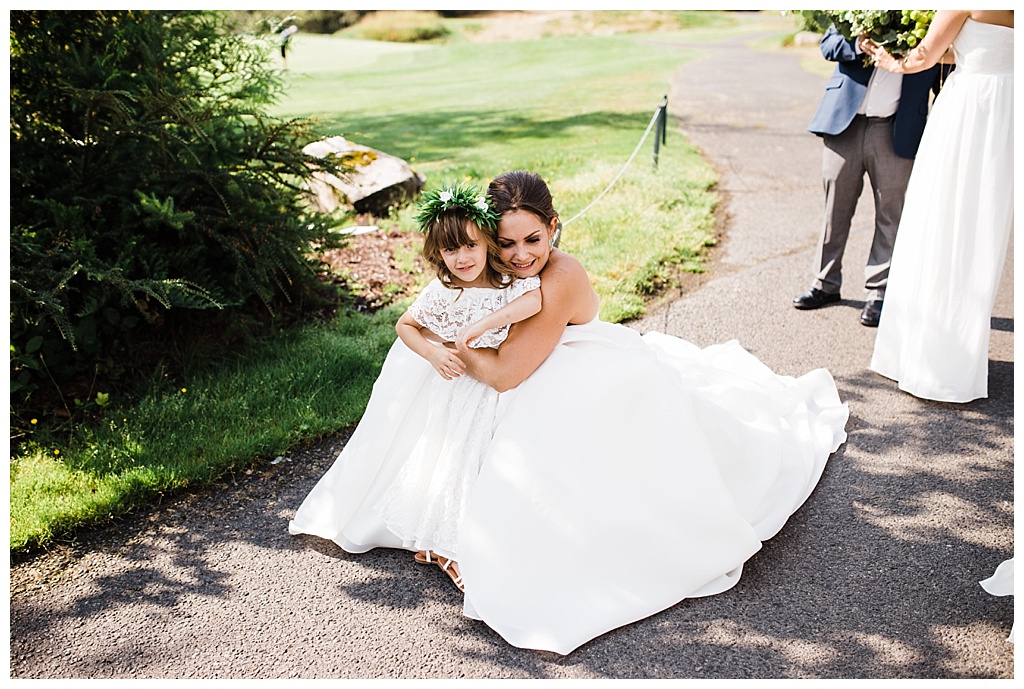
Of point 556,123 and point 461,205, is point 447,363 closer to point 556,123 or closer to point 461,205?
point 461,205

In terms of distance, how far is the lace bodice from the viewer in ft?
10.7

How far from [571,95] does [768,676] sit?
1596 centimetres

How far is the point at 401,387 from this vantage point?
362 cm

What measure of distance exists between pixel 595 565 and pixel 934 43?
11.1 feet

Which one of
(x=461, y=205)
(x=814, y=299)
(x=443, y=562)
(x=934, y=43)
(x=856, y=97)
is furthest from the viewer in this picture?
(x=814, y=299)

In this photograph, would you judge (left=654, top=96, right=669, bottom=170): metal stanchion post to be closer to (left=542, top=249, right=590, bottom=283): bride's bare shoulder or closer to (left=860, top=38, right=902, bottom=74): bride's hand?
(left=860, top=38, right=902, bottom=74): bride's hand

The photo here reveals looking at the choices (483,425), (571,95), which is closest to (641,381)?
(483,425)

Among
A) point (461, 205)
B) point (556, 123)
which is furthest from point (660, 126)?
point (461, 205)

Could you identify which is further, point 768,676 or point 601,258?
point 601,258

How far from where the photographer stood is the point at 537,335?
10.8 ft

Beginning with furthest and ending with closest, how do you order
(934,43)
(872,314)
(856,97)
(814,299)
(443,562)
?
(814,299) → (872,314) → (856,97) → (934,43) → (443,562)

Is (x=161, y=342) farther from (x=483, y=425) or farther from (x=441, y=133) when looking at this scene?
(x=441, y=133)

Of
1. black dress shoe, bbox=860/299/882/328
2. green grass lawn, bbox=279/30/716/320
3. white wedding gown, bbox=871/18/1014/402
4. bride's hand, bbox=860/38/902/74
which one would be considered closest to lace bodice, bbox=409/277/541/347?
green grass lawn, bbox=279/30/716/320

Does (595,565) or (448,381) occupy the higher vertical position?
(448,381)
